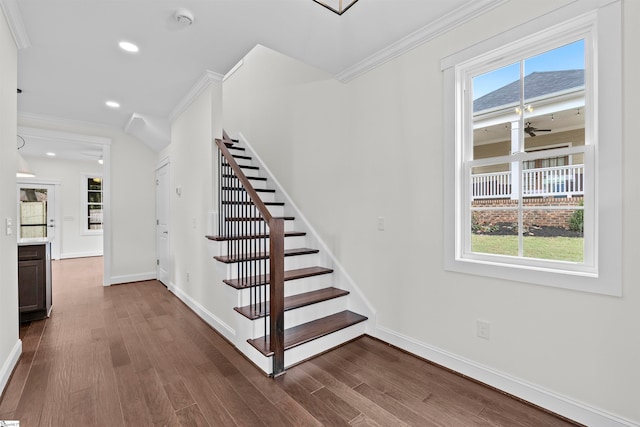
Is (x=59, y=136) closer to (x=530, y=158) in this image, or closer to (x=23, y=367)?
(x=23, y=367)

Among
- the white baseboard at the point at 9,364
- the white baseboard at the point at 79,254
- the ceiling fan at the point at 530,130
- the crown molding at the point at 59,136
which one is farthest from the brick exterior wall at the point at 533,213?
the white baseboard at the point at 79,254

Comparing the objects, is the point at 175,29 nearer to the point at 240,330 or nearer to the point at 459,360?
the point at 240,330

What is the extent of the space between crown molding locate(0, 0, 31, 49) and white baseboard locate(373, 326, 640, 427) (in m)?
3.76

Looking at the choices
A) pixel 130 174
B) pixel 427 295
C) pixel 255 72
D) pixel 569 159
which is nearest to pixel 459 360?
pixel 427 295

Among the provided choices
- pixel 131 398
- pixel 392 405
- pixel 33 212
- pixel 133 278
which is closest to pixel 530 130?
pixel 392 405

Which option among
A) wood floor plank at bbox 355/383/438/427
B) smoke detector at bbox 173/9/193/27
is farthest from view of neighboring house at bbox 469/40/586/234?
smoke detector at bbox 173/9/193/27

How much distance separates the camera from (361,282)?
3.01 meters

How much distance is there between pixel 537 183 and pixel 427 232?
80cm

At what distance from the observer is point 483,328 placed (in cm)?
212

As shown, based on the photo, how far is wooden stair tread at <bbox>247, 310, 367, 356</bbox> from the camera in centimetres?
235

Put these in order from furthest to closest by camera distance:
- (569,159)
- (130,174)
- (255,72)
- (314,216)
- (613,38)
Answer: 1. (130,174)
2. (255,72)
3. (314,216)
4. (569,159)
5. (613,38)

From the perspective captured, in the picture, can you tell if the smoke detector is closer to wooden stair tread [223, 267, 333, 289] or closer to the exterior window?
wooden stair tread [223, 267, 333, 289]

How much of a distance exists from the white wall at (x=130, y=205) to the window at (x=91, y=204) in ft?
13.5

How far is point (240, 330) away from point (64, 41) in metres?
2.86
